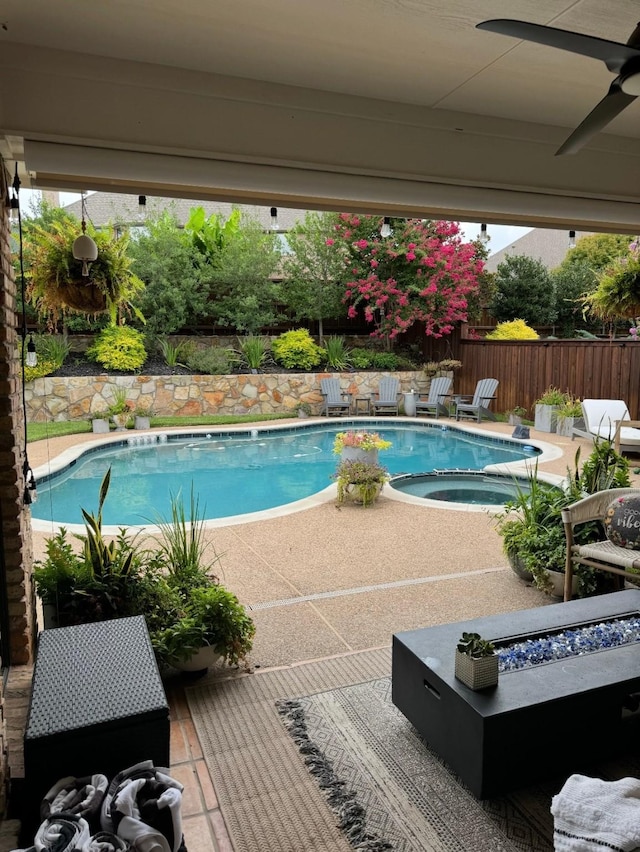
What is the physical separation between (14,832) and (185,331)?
14031 millimetres

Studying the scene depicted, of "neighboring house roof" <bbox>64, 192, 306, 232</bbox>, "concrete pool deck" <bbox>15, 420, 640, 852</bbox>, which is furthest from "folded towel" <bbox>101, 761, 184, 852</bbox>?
"neighboring house roof" <bbox>64, 192, 306, 232</bbox>

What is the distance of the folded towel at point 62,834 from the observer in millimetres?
1482

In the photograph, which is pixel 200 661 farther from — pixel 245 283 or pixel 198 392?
pixel 245 283

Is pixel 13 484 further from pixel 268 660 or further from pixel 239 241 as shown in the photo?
pixel 239 241

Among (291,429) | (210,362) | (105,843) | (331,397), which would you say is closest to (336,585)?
(105,843)

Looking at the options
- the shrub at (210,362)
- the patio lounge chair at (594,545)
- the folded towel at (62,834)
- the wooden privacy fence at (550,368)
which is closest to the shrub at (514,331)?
the wooden privacy fence at (550,368)

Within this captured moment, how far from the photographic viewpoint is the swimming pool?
719 cm

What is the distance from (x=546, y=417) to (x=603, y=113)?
9.34 meters

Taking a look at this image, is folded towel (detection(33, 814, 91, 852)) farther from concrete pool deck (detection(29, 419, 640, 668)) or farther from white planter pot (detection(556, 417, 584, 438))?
white planter pot (detection(556, 417, 584, 438))

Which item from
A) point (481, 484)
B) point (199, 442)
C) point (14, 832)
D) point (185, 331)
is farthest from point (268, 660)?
point (185, 331)

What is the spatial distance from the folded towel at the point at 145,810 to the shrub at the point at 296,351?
1251cm

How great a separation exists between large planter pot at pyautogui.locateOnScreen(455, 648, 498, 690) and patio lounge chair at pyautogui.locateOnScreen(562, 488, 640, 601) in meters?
1.56

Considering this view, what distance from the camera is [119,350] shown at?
42.2 ft

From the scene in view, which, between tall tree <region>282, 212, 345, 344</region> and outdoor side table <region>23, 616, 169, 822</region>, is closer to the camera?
outdoor side table <region>23, 616, 169, 822</region>
